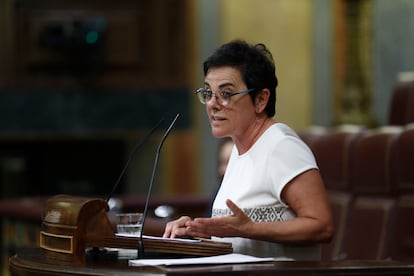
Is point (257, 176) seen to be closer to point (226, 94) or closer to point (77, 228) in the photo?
point (226, 94)

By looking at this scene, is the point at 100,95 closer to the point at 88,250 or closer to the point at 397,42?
the point at 397,42

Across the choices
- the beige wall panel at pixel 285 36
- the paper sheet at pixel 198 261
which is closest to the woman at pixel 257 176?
the paper sheet at pixel 198 261

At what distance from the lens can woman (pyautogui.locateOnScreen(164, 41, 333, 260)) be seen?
274cm

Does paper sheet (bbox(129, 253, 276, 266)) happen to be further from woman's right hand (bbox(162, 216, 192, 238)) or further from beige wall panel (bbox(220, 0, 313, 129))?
beige wall panel (bbox(220, 0, 313, 129))

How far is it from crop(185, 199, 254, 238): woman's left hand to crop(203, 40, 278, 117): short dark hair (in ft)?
1.25

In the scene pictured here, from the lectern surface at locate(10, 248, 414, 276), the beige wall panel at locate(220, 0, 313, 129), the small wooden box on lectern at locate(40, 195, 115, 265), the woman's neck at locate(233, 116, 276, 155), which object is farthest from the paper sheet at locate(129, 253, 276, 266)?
the beige wall panel at locate(220, 0, 313, 129)

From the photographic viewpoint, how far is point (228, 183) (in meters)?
3.02

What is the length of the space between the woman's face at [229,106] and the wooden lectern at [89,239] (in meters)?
0.34

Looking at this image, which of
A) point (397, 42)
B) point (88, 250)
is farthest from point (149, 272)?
point (397, 42)

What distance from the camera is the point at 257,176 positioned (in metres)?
2.89

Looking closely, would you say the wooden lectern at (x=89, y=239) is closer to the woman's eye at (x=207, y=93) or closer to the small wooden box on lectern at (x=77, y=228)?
the small wooden box on lectern at (x=77, y=228)

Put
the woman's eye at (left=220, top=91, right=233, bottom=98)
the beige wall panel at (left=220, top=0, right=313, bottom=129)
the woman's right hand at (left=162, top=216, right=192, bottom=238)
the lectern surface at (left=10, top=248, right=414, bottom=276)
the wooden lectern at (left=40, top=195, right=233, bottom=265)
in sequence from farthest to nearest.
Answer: the beige wall panel at (left=220, top=0, right=313, bottom=129) → the woman's eye at (left=220, top=91, right=233, bottom=98) → the woman's right hand at (left=162, top=216, right=192, bottom=238) → the wooden lectern at (left=40, top=195, right=233, bottom=265) → the lectern surface at (left=10, top=248, right=414, bottom=276)

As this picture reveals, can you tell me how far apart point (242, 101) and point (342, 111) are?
4772 mm

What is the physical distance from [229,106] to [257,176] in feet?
0.66
